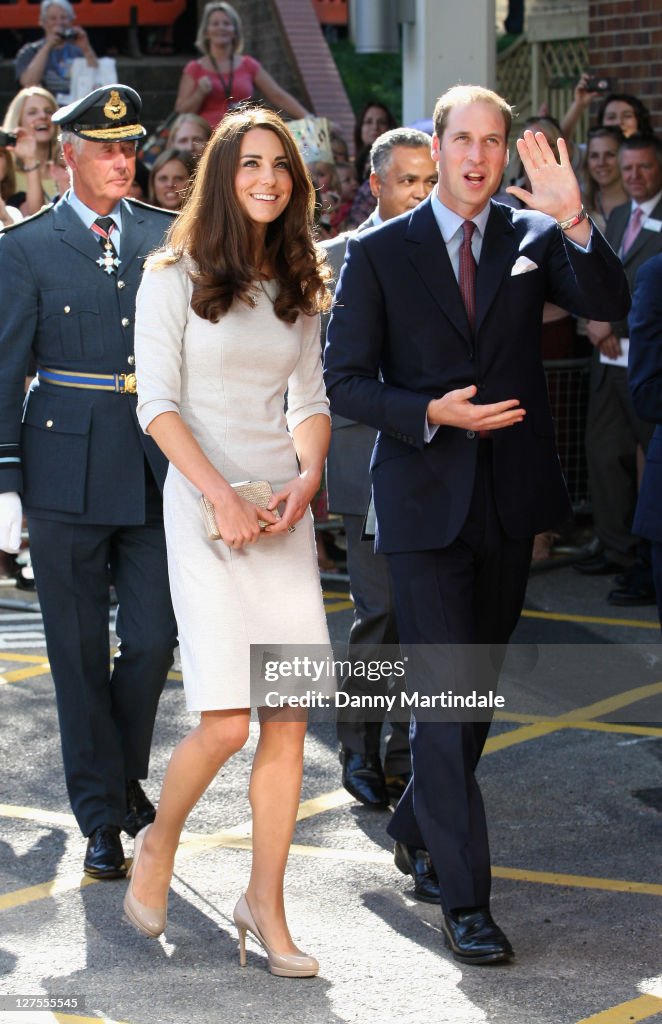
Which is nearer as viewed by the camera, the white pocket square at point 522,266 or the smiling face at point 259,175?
the smiling face at point 259,175

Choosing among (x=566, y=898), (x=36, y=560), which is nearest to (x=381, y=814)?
(x=566, y=898)

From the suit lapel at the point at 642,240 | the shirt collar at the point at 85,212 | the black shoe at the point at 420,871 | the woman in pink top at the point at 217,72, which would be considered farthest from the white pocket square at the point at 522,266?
the woman in pink top at the point at 217,72

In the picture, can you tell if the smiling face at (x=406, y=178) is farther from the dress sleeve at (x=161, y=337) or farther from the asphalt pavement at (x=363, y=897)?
the asphalt pavement at (x=363, y=897)

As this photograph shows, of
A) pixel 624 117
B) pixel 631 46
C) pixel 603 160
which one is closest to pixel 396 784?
pixel 603 160

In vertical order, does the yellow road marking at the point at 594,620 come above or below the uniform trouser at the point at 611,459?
below

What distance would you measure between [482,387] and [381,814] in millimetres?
1805

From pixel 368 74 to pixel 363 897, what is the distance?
80.4ft

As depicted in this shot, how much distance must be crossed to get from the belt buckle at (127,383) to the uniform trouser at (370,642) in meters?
1.12

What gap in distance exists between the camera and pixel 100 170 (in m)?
5.57

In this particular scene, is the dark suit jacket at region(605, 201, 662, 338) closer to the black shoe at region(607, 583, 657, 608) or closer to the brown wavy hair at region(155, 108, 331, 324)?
the black shoe at region(607, 583, 657, 608)

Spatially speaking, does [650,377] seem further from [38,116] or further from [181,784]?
[38,116]

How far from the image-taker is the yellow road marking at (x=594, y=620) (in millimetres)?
9078

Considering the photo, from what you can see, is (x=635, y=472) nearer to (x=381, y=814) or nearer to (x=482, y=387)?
(x=381, y=814)

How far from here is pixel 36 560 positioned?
5.64 meters
